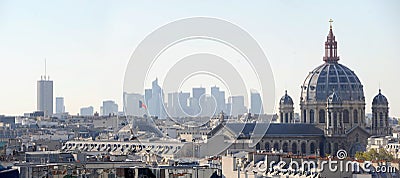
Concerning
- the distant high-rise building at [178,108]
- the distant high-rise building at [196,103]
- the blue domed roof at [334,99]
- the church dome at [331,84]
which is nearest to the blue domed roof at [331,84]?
the church dome at [331,84]

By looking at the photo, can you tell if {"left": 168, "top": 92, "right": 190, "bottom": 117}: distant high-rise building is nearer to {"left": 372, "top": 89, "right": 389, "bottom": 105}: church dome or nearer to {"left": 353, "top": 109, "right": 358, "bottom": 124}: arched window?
{"left": 353, "top": 109, "right": 358, "bottom": 124}: arched window

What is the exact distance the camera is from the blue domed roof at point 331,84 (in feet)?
384

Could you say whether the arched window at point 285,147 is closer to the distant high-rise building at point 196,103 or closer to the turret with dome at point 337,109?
the turret with dome at point 337,109

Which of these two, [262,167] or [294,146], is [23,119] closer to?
[294,146]

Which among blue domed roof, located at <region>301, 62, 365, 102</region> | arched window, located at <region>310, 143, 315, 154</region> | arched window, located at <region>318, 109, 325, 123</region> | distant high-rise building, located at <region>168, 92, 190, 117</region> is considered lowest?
arched window, located at <region>310, 143, 315, 154</region>

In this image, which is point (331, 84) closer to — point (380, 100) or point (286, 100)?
point (286, 100)

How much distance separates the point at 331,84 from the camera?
118625 millimetres

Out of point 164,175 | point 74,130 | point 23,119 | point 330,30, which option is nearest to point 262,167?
point 164,175

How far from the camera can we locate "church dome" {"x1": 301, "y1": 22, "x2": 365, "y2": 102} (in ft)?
384

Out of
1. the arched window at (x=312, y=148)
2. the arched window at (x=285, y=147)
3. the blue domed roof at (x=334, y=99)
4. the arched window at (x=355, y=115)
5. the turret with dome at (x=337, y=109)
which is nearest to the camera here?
the arched window at (x=285, y=147)

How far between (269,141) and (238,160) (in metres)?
54.8
